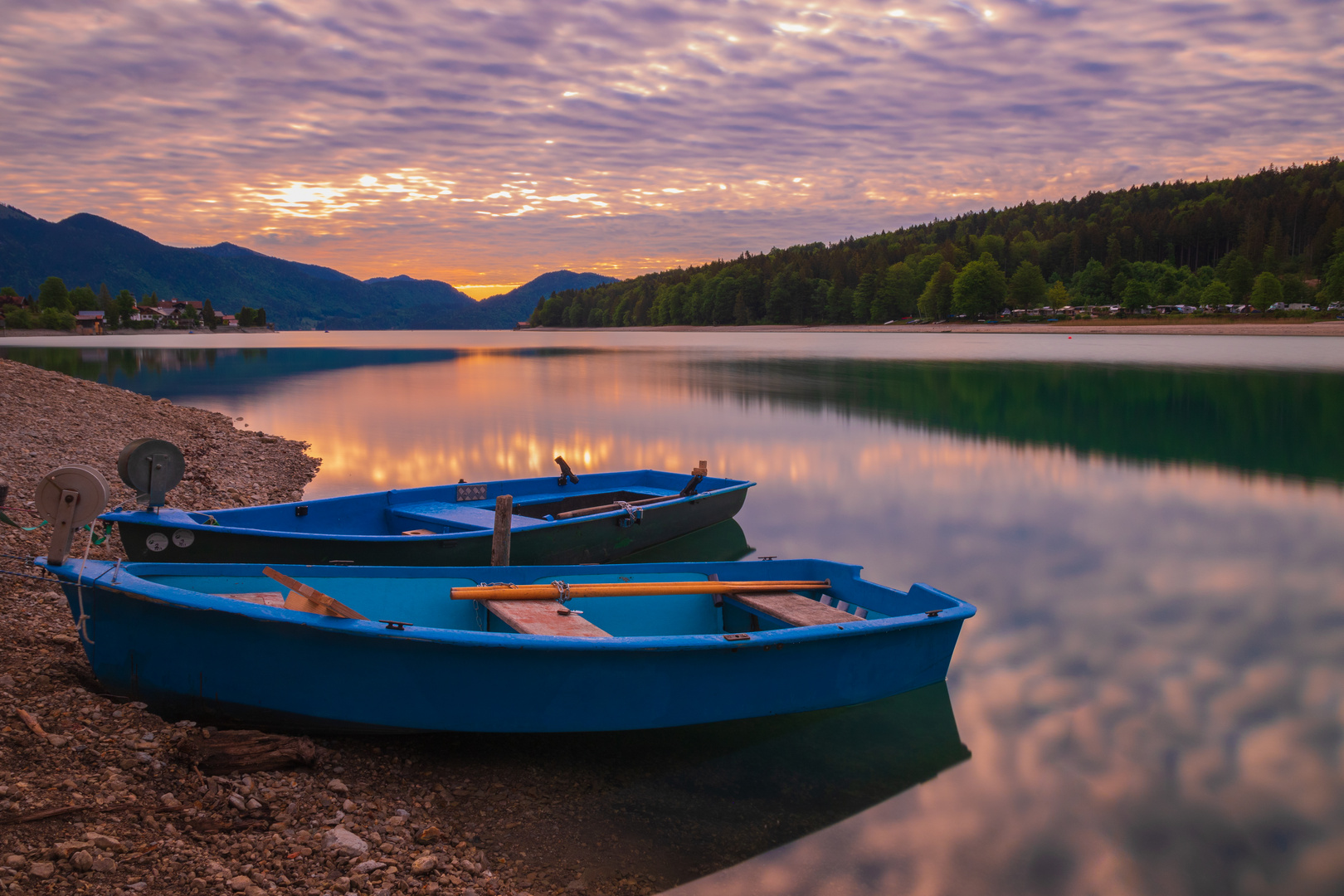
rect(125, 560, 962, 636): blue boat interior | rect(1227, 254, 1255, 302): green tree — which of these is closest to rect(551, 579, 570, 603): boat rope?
rect(125, 560, 962, 636): blue boat interior

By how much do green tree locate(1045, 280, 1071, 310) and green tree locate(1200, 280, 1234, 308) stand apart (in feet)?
65.0

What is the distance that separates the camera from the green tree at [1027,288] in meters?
138

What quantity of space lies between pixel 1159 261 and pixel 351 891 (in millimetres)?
169020

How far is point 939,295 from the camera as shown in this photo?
145250 millimetres

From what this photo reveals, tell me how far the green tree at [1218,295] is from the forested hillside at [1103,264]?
197 millimetres

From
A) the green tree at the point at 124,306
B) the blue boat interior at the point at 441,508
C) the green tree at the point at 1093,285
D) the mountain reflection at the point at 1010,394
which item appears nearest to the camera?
A: the blue boat interior at the point at 441,508

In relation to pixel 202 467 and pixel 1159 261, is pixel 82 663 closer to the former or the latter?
pixel 202 467

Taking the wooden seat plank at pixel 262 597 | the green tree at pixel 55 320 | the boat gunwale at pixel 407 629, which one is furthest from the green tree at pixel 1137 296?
the green tree at pixel 55 320

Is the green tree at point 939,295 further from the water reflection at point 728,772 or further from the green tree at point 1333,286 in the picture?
the water reflection at point 728,772

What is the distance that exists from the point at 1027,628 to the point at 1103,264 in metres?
160

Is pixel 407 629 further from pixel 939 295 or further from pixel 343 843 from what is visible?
pixel 939 295

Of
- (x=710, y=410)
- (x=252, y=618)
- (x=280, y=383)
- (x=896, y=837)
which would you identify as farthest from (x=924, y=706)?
(x=280, y=383)

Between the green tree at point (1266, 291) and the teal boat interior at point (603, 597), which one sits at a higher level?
the green tree at point (1266, 291)

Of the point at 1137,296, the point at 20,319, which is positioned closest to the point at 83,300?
the point at 20,319
